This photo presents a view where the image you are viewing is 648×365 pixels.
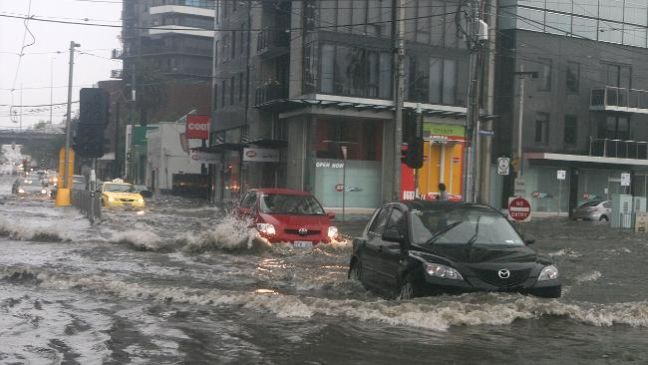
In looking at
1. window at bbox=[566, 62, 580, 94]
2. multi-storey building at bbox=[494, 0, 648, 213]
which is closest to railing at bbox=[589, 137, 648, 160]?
multi-storey building at bbox=[494, 0, 648, 213]

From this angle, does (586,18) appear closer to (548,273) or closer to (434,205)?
(434,205)

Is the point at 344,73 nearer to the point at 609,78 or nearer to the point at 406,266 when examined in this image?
the point at 609,78

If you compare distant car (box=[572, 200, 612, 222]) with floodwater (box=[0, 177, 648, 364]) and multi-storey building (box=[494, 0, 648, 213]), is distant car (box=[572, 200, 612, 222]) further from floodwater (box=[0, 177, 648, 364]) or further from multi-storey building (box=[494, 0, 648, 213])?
floodwater (box=[0, 177, 648, 364])

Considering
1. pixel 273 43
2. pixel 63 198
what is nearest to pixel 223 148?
pixel 273 43

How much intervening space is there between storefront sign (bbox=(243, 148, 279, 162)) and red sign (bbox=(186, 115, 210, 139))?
13924 mm

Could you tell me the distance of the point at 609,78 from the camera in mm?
44969

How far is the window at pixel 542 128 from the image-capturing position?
1683 inches

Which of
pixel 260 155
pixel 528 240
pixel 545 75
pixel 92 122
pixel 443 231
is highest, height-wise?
pixel 545 75

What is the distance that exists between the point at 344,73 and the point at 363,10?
3.12 meters

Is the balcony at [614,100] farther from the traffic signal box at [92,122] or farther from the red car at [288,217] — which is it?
the traffic signal box at [92,122]

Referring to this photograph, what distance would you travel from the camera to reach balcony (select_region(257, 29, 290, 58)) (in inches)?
1549

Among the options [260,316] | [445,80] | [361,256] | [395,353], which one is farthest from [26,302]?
[445,80]

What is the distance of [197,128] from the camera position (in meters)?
52.9

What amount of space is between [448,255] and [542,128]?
35.9m
